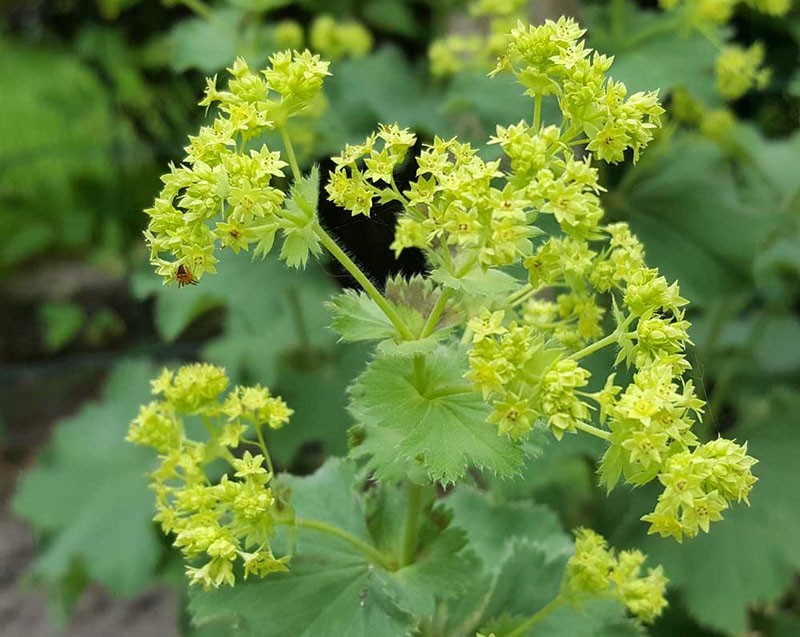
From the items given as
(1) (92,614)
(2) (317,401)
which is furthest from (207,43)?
(1) (92,614)

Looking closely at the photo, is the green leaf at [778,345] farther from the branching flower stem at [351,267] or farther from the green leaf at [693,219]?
the branching flower stem at [351,267]

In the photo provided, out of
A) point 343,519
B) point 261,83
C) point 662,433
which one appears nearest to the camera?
point 662,433

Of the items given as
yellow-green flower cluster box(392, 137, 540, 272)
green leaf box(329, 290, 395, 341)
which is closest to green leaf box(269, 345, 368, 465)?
green leaf box(329, 290, 395, 341)

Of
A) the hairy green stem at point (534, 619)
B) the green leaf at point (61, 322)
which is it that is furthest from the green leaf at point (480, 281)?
the green leaf at point (61, 322)

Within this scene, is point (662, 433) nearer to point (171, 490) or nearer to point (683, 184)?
point (171, 490)

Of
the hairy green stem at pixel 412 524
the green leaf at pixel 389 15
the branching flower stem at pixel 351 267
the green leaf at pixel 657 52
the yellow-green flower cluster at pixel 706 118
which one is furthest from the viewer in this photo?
the green leaf at pixel 389 15

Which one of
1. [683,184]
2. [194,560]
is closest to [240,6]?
[683,184]
